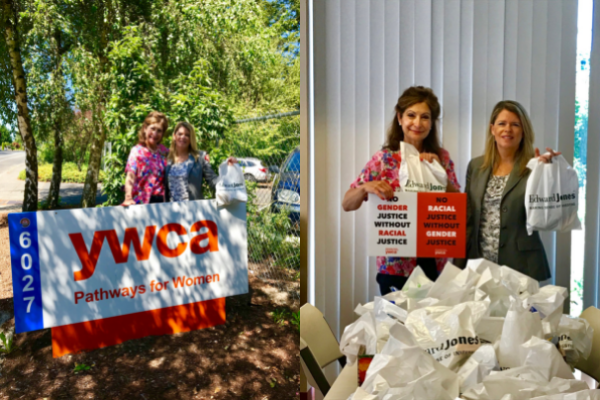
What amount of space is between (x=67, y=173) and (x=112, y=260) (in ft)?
0.73

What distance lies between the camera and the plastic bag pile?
2.91ft

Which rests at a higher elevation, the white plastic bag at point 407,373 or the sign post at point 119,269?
the sign post at point 119,269

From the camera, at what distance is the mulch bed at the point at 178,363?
3.27 feet

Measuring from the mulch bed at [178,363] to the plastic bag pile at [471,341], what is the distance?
0.96 feet

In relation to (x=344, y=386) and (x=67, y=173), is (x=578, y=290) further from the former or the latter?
(x=67, y=173)

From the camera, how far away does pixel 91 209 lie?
3.27 feet

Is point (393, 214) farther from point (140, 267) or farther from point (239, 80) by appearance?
point (140, 267)

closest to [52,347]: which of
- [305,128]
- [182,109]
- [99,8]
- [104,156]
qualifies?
[104,156]

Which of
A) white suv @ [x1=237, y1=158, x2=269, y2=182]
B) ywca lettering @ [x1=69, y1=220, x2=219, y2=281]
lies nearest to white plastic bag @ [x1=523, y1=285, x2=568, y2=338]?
white suv @ [x1=237, y1=158, x2=269, y2=182]

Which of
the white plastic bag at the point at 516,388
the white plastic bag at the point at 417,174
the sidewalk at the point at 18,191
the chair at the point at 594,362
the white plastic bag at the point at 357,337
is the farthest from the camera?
the white plastic bag at the point at 417,174

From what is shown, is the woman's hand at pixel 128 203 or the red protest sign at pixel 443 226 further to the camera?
the red protest sign at pixel 443 226

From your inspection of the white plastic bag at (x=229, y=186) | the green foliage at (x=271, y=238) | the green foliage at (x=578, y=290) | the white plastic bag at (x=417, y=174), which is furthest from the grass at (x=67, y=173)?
the green foliage at (x=578, y=290)

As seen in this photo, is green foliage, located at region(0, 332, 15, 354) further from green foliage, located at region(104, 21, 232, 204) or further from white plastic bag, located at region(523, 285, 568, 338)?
white plastic bag, located at region(523, 285, 568, 338)

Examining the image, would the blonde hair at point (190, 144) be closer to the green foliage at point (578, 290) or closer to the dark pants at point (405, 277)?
the dark pants at point (405, 277)
